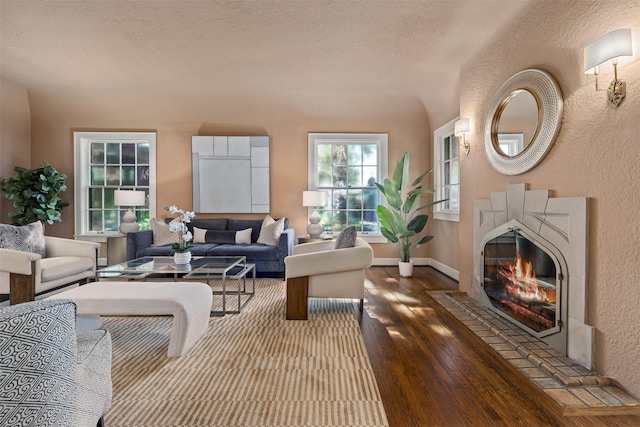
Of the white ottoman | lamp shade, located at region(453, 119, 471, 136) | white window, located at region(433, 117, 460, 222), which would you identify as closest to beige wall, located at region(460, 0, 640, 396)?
lamp shade, located at region(453, 119, 471, 136)

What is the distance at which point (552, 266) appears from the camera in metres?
2.40

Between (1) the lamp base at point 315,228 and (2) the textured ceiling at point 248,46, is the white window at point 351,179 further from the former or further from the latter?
(2) the textured ceiling at point 248,46

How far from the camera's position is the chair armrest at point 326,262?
3.13m

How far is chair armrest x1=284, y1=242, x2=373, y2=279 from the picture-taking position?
10.3 ft

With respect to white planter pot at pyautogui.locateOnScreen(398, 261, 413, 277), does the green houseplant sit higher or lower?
higher

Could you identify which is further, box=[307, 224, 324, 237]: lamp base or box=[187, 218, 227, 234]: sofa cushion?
box=[187, 218, 227, 234]: sofa cushion

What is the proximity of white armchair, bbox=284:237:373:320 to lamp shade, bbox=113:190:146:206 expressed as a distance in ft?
11.0

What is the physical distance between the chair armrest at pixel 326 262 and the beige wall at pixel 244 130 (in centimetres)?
261

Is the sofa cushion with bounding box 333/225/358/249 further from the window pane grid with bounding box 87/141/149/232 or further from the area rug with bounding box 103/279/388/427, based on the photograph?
the window pane grid with bounding box 87/141/149/232

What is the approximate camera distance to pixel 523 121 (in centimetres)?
277

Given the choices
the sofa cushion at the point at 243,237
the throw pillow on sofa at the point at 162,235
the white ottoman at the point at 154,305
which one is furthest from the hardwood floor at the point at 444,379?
the throw pillow on sofa at the point at 162,235

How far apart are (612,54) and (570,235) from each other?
42.0 inches

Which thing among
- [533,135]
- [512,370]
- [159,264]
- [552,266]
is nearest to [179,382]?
[159,264]

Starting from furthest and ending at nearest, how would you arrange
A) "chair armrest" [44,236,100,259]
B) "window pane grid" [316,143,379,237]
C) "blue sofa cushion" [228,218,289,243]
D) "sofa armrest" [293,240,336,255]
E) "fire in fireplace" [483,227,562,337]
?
"window pane grid" [316,143,379,237], "blue sofa cushion" [228,218,289,243], "sofa armrest" [293,240,336,255], "chair armrest" [44,236,100,259], "fire in fireplace" [483,227,562,337]
